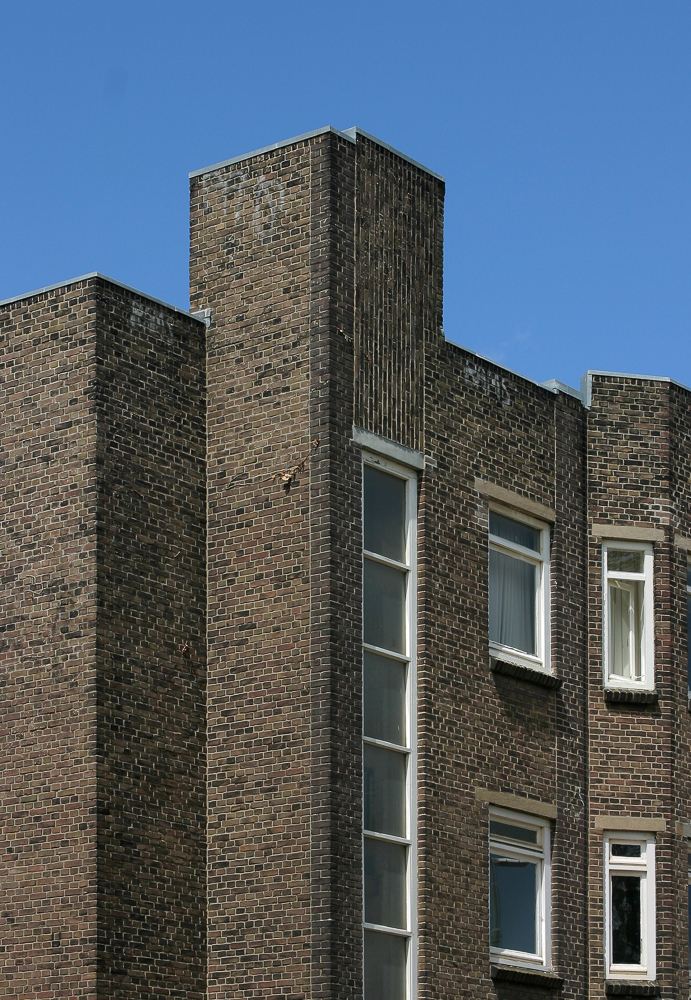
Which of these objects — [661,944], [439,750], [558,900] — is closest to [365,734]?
[439,750]

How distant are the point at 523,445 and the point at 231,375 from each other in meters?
4.32

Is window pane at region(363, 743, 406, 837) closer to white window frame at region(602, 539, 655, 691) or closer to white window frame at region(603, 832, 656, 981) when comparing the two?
white window frame at region(603, 832, 656, 981)

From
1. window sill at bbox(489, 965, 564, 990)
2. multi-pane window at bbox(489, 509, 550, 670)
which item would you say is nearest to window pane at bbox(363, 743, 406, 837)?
window sill at bbox(489, 965, 564, 990)

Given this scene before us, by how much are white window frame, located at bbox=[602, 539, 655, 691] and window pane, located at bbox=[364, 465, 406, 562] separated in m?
4.22

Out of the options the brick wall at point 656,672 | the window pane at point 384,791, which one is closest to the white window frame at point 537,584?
the brick wall at point 656,672

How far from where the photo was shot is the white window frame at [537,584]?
22141 mm

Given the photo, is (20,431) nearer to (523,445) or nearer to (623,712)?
(523,445)

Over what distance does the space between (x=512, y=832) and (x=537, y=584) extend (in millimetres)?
3271

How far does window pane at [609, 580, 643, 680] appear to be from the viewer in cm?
2361

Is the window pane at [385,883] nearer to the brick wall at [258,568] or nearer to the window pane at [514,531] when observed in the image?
the brick wall at [258,568]

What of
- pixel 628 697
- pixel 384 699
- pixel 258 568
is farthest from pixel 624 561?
pixel 258 568

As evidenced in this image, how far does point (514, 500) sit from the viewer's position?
22.3 meters

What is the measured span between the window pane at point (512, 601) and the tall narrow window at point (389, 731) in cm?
192

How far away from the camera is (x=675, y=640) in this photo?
23.5 meters
